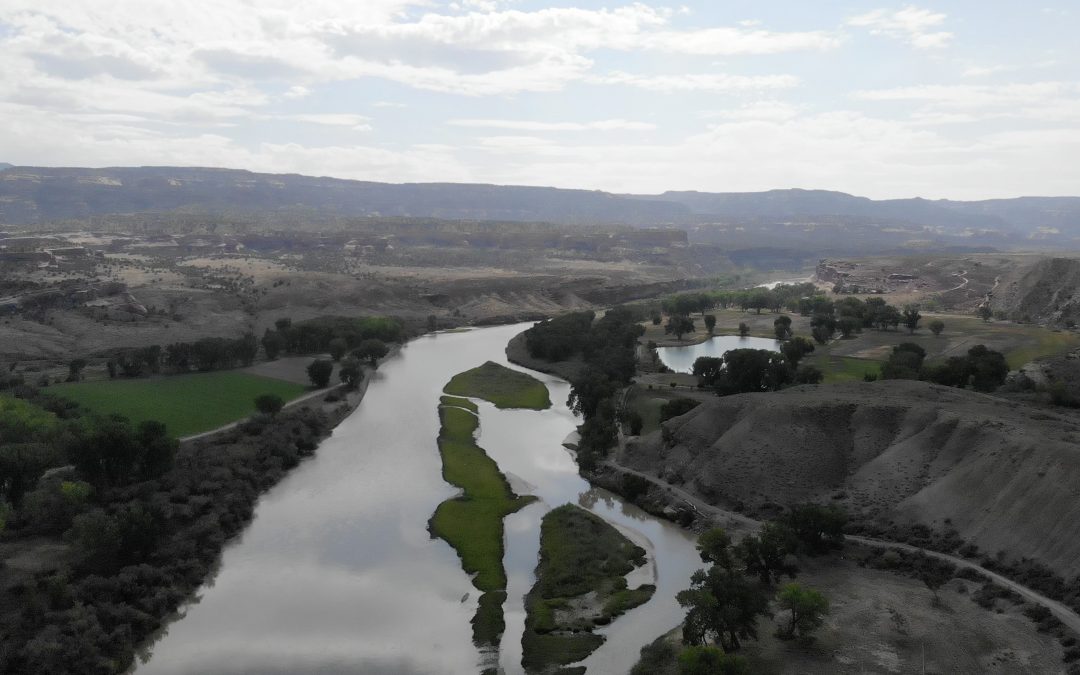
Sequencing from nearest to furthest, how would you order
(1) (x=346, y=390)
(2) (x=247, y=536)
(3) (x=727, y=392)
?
Result: 1. (2) (x=247, y=536)
2. (3) (x=727, y=392)
3. (1) (x=346, y=390)

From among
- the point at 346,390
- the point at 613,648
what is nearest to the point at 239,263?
the point at 346,390

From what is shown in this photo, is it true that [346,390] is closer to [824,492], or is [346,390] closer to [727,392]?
[727,392]

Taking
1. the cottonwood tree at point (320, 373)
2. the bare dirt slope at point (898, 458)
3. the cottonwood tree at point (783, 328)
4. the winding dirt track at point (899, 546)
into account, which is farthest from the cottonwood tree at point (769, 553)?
the cottonwood tree at point (783, 328)

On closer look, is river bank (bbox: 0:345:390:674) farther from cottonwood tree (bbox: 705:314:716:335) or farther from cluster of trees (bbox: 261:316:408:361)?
cottonwood tree (bbox: 705:314:716:335)

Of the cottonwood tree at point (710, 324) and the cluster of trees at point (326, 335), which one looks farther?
the cottonwood tree at point (710, 324)

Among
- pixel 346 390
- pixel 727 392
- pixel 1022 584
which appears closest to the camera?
pixel 1022 584

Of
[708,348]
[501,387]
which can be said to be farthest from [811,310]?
[501,387]

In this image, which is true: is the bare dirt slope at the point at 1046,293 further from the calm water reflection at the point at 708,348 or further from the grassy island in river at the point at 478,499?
the grassy island in river at the point at 478,499
